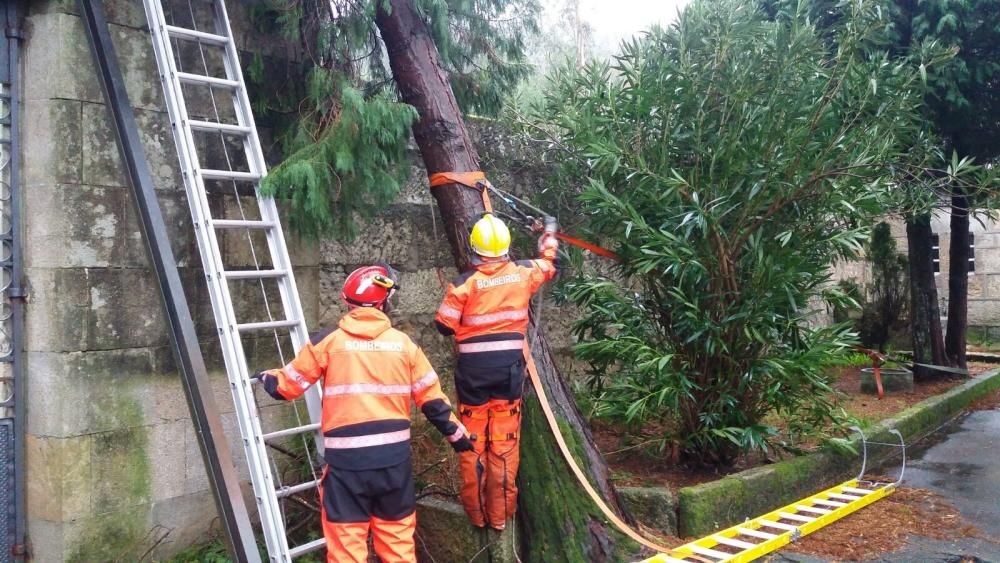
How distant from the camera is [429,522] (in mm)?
4785

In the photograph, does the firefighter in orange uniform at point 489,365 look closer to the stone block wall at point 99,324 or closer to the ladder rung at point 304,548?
the ladder rung at point 304,548

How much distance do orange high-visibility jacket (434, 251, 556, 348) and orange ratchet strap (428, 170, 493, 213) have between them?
55 cm

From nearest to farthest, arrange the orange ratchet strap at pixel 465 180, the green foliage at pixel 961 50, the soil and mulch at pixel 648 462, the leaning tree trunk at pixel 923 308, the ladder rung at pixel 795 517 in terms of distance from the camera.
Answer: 1. the orange ratchet strap at pixel 465 180
2. the ladder rung at pixel 795 517
3. the soil and mulch at pixel 648 462
4. the green foliage at pixel 961 50
5. the leaning tree trunk at pixel 923 308

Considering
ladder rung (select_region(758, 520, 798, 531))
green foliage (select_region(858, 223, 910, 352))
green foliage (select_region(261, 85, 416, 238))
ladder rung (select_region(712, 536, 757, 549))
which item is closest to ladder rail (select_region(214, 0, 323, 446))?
green foliage (select_region(261, 85, 416, 238))

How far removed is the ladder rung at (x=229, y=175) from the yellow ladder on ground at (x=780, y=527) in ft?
9.97

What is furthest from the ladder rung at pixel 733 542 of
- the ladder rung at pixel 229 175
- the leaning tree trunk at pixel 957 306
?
the leaning tree trunk at pixel 957 306

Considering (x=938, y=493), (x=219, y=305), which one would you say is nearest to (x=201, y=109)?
(x=219, y=305)

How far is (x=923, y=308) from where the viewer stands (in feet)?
33.5

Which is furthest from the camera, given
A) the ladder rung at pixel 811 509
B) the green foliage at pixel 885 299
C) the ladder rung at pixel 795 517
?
the green foliage at pixel 885 299

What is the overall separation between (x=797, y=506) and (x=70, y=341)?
181 inches

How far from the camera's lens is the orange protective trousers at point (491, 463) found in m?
4.39

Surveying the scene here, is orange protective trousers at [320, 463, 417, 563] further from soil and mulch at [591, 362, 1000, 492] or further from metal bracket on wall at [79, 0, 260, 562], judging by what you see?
soil and mulch at [591, 362, 1000, 492]

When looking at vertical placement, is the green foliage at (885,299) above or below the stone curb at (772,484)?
above

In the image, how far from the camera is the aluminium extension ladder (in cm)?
394
